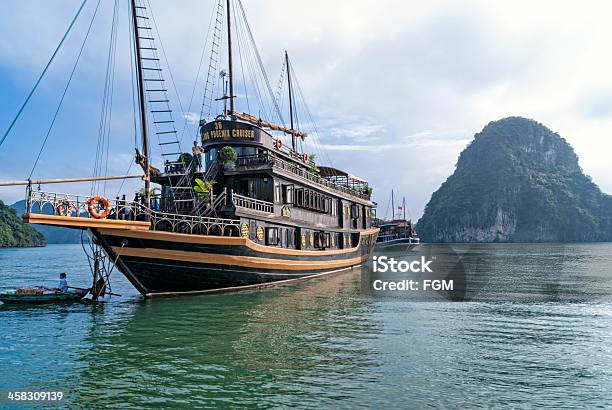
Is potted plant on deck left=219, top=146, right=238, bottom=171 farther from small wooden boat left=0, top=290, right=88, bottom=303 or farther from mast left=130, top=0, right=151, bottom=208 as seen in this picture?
small wooden boat left=0, top=290, right=88, bottom=303

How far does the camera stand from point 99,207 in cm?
1470

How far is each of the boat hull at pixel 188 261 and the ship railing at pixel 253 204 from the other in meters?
1.76

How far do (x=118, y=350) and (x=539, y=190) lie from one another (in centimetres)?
16839

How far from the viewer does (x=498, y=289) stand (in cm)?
2308

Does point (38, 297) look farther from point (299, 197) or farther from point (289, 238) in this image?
point (299, 197)

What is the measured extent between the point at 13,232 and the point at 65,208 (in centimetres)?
12348

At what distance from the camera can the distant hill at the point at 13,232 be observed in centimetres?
11031

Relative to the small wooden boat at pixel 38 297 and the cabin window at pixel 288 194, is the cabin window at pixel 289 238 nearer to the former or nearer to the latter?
the cabin window at pixel 288 194

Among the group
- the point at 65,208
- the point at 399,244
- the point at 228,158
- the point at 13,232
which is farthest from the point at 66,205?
the point at 13,232

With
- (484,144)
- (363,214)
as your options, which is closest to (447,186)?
(484,144)

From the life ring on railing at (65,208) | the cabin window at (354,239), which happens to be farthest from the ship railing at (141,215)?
the cabin window at (354,239)

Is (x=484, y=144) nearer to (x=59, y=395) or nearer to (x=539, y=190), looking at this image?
(x=539, y=190)

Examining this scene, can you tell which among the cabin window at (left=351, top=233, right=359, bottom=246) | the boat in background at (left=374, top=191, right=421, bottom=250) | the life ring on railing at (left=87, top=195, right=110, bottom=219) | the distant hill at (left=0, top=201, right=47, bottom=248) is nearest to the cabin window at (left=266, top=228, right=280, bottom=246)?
the life ring on railing at (left=87, top=195, right=110, bottom=219)

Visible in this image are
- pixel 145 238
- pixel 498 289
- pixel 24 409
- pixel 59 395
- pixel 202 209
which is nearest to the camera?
pixel 24 409
